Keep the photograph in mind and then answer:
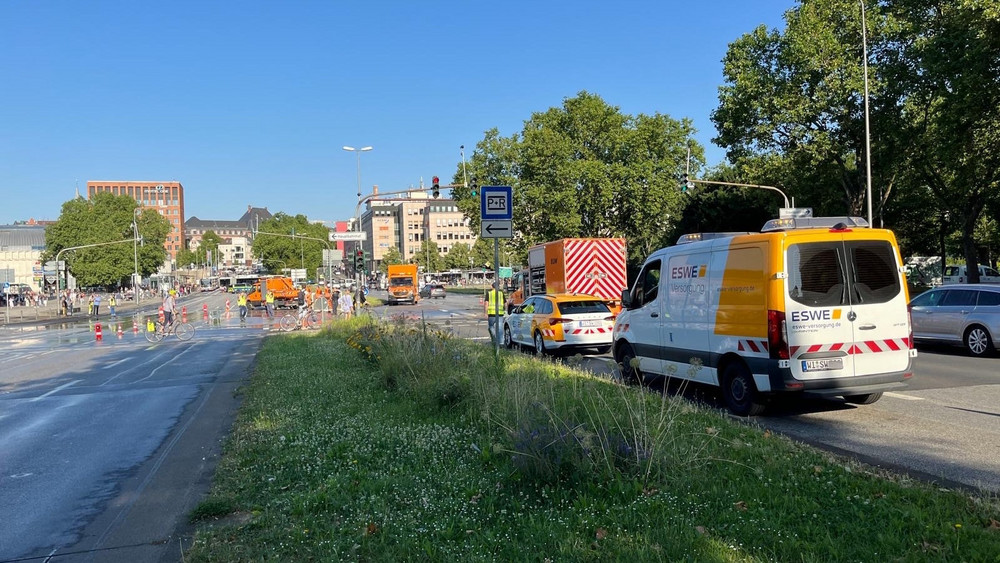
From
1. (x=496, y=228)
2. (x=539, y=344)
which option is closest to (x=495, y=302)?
(x=496, y=228)

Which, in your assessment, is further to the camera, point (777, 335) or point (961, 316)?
point (961, 316)

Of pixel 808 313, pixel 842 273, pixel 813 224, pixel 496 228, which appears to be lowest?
pixel 808 313

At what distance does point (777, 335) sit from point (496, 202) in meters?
4.60

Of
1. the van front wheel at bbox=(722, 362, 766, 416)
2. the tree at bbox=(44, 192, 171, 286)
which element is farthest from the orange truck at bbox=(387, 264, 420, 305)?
the van front wheel at bbox=(722, 362, 766, 416)

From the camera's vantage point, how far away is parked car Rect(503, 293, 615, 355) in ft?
51.2

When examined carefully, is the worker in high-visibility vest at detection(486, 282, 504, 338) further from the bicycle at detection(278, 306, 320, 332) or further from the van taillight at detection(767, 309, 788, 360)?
the bicycle at detection(278, 306, 320, 332)

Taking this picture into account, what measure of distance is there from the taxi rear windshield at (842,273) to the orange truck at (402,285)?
53.6m

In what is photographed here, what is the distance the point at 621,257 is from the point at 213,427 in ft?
64.7

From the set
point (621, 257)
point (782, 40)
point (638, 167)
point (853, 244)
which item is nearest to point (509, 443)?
point (853, 244)

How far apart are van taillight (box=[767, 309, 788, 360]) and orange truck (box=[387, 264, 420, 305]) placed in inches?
2110

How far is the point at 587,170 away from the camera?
4781cm

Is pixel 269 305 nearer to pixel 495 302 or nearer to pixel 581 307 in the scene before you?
pixel 581 307

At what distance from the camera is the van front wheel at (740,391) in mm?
8406

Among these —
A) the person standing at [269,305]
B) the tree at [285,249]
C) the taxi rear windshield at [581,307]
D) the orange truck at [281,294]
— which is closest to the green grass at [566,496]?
the taxi rear windshield at [581,307]
